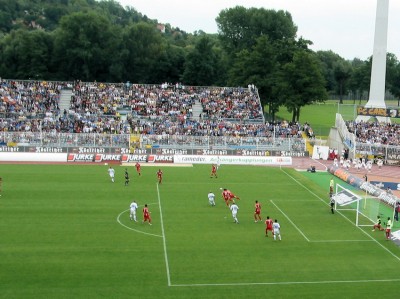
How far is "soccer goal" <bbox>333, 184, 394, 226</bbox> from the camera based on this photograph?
102 ft

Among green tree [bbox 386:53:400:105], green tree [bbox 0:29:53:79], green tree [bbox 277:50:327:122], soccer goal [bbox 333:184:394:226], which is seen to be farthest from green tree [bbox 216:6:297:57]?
soccer goal [bbox 333:184:394:226]

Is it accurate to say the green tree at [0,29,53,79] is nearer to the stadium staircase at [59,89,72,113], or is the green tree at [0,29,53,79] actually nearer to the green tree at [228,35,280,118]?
the stadium staircase at [59,89,72,113]

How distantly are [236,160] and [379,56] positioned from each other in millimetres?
24225

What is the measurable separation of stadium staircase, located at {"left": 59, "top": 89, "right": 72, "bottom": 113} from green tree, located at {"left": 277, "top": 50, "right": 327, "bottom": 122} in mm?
26431

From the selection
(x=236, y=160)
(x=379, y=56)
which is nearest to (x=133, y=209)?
(x=236, y=160)

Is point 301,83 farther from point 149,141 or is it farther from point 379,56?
point 149,141

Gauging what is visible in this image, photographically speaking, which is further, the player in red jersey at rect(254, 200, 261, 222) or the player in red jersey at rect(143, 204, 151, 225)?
the player in red jersey at rect(254, 200, 261, 222)

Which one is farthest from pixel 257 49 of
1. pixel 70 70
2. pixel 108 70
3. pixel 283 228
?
pixel 283 228

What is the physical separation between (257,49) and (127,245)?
179 ft

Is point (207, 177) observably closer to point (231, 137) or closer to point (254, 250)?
point (231, 137)

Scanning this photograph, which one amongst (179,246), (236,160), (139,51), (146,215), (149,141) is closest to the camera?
(179,246)

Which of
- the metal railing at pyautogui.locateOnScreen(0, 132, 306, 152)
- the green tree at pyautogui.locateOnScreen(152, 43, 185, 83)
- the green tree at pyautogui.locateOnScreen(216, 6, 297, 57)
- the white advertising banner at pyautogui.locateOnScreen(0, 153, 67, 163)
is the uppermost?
the green tree at pyautogui.locateOnScreen(216, 6, 297, 57)

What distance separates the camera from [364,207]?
108 feet

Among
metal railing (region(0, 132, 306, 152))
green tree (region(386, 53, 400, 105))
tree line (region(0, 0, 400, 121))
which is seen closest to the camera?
metal railing (region(0, 132, 306, 152))
